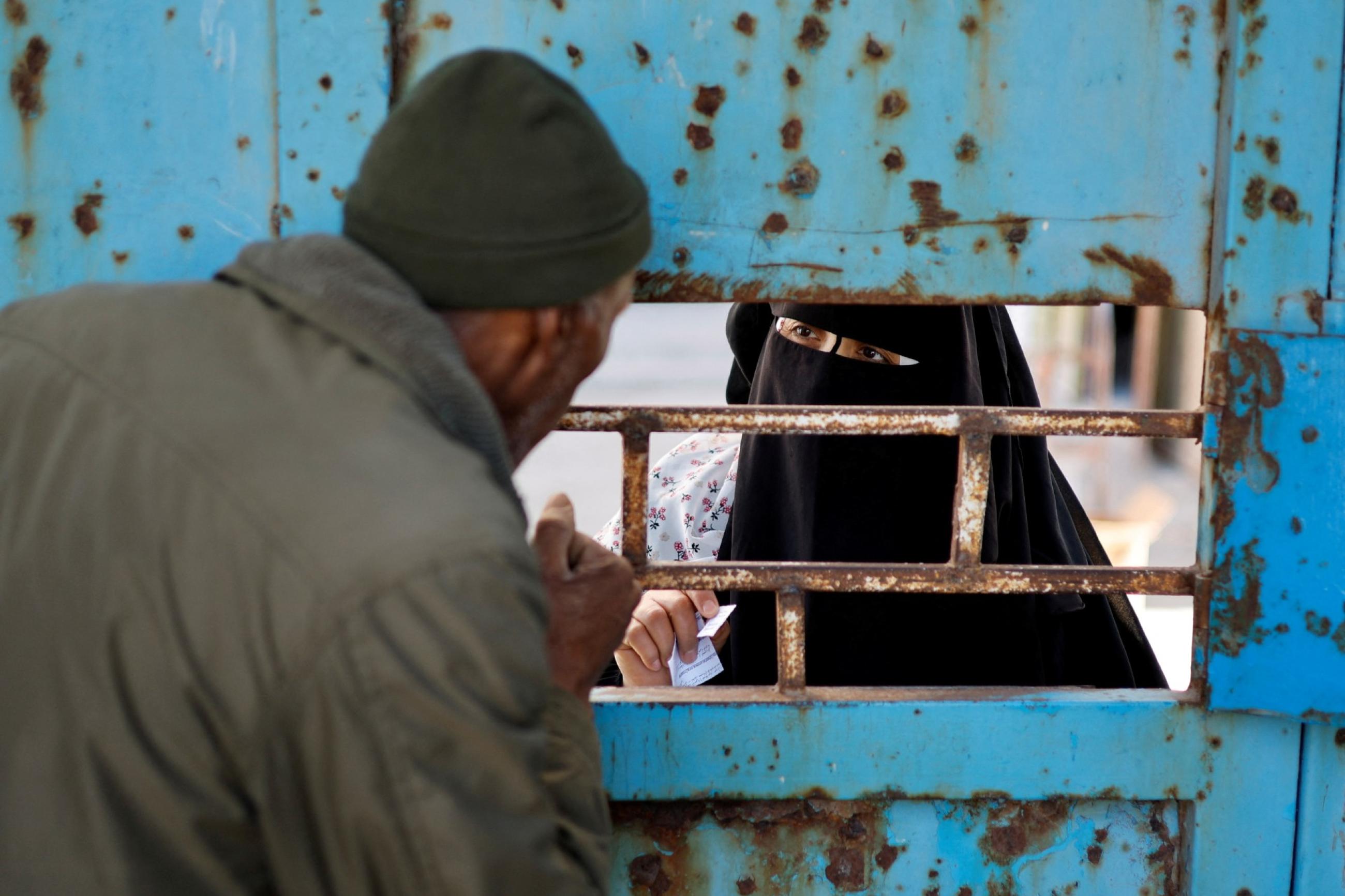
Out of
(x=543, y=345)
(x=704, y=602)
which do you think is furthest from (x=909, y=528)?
(x=543, y=345)

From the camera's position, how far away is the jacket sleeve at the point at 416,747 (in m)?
0.78

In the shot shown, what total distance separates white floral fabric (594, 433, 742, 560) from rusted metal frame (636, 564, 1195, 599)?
77 centimetres

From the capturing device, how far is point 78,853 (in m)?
0.86

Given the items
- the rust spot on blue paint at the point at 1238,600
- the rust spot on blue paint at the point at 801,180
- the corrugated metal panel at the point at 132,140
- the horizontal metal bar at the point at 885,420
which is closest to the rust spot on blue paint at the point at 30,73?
the corrugated metal panel at the point at 132,140

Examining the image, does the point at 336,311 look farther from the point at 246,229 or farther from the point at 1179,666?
the point at 1179,666

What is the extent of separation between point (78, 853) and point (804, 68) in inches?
42.8

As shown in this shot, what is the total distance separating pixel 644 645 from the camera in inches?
79.0

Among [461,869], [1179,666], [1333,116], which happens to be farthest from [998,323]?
[1179,666]

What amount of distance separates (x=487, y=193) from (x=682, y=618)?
1.21 meters

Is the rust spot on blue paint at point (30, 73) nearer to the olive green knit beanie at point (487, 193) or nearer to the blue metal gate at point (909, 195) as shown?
the blue metal gate at point (909, 195)

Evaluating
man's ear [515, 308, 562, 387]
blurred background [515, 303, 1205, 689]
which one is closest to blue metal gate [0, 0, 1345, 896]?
man's ear [515, 308, 562, 387]

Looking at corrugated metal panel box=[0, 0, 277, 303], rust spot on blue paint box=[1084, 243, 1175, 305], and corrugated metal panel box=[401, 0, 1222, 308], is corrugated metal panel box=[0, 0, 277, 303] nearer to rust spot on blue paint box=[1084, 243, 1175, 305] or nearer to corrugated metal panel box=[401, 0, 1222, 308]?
corrugated metal panel box=[401, 0, 1222, 308]

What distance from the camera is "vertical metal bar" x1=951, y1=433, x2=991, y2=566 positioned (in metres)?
1.43

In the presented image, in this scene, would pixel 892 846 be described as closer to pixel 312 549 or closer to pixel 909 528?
pixel 909 528
